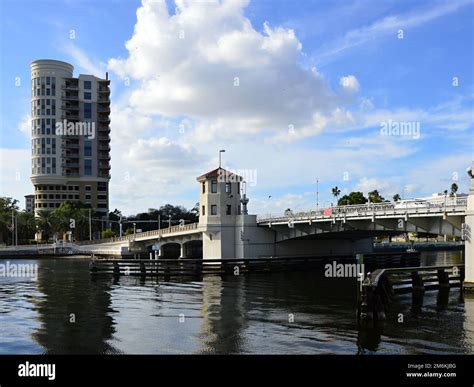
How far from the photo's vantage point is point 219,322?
28641 mm

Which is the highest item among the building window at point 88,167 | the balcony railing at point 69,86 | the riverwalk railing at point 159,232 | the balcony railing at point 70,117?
the balcony railing at point 69,86

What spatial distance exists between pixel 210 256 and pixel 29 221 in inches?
3604

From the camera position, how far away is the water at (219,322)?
22359 mm

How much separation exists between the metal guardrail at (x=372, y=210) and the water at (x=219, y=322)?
8.10 meters

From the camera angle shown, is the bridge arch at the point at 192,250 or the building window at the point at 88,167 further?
the building window at the point at 88,167

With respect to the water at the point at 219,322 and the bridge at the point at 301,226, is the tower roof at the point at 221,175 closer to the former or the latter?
the bridge at the point at 301,226

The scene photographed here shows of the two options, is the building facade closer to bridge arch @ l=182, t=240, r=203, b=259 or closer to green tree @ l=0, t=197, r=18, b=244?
green tree @ l=0, t=197, r=18, b=244

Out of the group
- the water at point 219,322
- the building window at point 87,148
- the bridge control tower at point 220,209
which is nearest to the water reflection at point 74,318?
the water at point 219,322

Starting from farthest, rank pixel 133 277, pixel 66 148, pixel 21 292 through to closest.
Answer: pixel 66 148 < pixel 133 277 < pixel 21 292

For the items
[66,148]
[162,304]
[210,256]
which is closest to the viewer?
[162,304]

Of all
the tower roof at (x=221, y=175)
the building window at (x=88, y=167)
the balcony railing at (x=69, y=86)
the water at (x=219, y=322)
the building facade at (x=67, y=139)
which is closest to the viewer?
the water at (x=219, y=322)

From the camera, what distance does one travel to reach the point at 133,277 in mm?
59750

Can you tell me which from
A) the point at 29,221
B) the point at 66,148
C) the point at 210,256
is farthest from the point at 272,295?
the point at 66,148
